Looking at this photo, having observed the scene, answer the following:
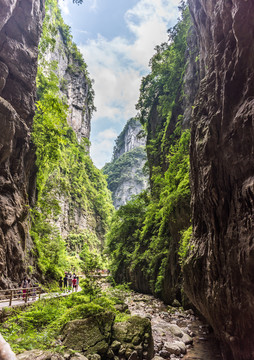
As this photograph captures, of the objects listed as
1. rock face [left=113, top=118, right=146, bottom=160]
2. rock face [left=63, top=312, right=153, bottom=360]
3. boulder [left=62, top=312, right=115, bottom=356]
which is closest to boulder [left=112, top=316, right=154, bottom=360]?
rock face [left=63, top=312, right=153, bottom=360]

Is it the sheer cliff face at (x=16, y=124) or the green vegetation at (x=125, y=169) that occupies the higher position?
the green vegetation at (x=125, y=169)

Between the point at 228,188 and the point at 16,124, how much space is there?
40.1 ft

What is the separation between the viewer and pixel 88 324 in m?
7.34

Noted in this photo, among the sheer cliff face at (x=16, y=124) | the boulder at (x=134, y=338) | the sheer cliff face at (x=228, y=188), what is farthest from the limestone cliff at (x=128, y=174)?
the sheer cliff face at (x=228, y=188)

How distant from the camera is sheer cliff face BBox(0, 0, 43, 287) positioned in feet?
37.3

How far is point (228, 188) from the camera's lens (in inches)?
237

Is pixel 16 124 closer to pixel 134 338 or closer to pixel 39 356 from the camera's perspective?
pixel 39 356

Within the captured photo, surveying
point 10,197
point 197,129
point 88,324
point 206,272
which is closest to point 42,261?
point 10,197

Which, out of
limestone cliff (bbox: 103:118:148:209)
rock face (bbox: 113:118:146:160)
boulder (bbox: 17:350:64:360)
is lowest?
boulder (bbox: 17:350:64:360)

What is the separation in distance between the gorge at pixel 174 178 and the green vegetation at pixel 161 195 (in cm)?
13

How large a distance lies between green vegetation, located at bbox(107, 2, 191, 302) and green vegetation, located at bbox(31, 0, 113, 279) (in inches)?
208

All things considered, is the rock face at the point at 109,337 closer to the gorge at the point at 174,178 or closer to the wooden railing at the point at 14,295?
the gorge at the point at 174,178

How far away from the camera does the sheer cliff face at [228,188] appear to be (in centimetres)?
502

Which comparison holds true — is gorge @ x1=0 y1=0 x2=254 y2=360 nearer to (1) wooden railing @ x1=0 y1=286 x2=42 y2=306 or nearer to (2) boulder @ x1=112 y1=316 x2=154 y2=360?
(2) boulder @ x1=112 y1=316 x2=154 y2=360
